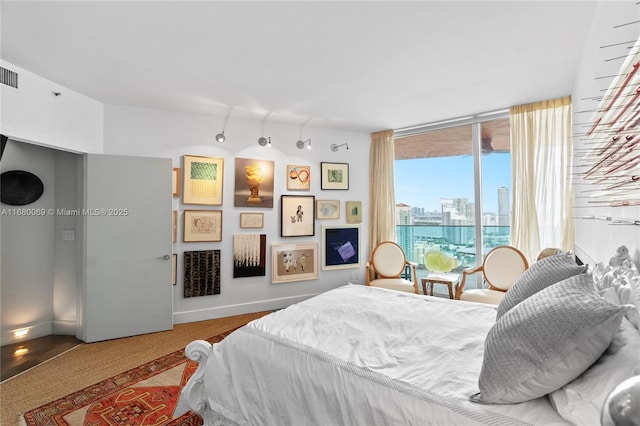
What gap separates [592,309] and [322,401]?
1130 mm

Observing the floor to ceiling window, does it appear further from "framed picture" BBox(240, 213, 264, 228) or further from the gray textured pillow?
the gray textured pillow

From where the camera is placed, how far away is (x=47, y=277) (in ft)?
12.4

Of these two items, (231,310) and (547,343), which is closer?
(547,343)

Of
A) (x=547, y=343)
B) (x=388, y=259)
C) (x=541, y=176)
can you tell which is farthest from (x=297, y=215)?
(x=547, y=343)

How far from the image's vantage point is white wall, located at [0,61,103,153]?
9.32 feet

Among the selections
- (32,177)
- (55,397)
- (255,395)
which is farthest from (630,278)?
(32,177)

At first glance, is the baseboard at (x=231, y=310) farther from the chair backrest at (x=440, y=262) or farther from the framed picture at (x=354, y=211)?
the chair backrest at (x=440, y=262)

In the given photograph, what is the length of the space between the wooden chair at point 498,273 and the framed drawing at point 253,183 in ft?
9.34

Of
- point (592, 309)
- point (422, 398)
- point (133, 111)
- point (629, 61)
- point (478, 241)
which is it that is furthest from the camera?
point (478, 241)

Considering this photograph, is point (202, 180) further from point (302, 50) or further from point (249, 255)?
point (302, 50)

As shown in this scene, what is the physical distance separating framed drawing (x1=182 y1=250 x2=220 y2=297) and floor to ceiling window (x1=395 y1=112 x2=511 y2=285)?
9.45ft

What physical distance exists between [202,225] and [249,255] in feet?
2.50

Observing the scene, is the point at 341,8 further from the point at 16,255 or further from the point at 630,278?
the point at 16,255

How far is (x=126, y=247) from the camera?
377 centimetres
